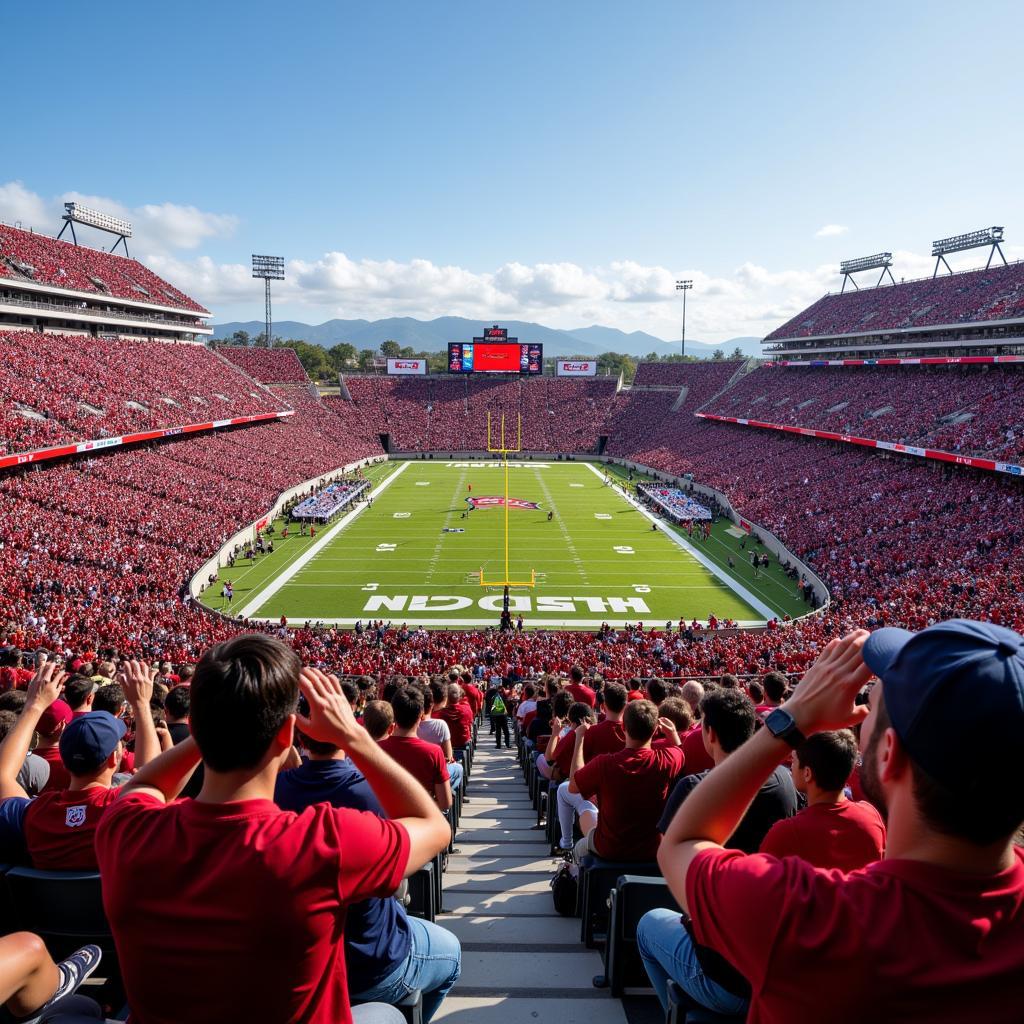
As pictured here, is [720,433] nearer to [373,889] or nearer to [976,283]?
[976,283]

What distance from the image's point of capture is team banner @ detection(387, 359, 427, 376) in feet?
260

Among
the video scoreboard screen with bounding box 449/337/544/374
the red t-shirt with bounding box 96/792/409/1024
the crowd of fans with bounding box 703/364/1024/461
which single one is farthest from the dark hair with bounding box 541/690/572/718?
the video scoreboard screen with bounding box 449/337/544/374

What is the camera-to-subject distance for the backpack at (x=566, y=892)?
475cm

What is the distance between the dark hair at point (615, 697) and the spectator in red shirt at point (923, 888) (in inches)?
167

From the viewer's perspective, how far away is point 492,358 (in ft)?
253

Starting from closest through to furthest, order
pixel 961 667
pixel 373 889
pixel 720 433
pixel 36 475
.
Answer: pixel 961 667, pixel 373 889, pixel 36 475, pixel 720 433

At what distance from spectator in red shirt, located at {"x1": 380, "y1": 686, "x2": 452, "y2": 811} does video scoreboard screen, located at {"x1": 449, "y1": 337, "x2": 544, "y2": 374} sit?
242 feet

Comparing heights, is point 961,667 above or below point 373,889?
above

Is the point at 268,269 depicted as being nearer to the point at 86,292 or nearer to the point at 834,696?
the point at 86,292

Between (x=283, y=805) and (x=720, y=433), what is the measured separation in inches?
2338

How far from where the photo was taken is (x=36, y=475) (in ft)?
93.6

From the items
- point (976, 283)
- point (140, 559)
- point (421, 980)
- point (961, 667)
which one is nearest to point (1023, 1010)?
point (961, 667)

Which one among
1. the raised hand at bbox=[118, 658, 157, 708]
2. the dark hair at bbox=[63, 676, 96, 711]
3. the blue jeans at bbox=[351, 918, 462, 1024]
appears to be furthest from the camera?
the dark hair at bbox=[63, 676, 96, 711]

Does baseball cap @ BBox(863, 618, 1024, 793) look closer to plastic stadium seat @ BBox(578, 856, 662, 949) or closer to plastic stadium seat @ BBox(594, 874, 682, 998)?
plastic stadium seat @ BBox(594, 874, 682, 998)
